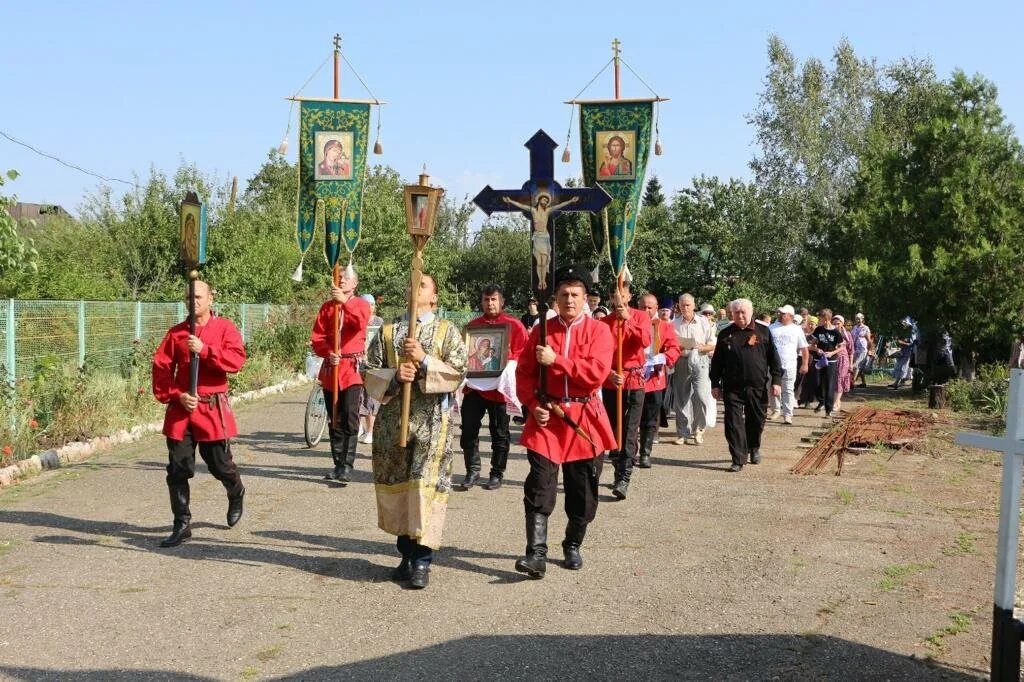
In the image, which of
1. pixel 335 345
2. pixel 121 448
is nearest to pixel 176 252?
pixel 121 448

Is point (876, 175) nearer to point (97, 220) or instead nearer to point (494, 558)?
point (97, 220)

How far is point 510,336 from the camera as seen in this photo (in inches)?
412

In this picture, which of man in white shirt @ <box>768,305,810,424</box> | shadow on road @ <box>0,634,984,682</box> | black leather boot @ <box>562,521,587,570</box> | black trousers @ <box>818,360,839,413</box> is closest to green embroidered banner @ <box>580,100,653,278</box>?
black leather boot @ <box>562,521,587,570</box>

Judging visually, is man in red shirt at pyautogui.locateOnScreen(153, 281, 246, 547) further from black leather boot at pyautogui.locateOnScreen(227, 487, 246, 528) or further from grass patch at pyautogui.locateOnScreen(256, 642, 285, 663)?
grass patch at pyautogui.locateOnScreen(256, 642, 285, 663)

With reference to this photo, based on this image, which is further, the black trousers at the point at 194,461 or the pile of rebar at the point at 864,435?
the pile of rebar at the point at 864,435

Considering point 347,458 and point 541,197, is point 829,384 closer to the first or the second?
point 347,458

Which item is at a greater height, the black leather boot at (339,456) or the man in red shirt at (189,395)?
the man in red shirt at (189,395)

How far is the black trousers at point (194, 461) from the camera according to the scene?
7.93m

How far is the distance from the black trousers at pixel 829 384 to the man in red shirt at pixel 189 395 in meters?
12.5

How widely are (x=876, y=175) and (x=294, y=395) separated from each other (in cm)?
1725

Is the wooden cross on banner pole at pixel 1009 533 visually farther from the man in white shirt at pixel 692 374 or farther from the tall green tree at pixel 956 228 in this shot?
the tall green tree at pixel 956 228

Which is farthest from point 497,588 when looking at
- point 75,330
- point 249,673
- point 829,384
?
point 829,384

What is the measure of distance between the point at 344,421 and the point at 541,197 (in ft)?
13.4

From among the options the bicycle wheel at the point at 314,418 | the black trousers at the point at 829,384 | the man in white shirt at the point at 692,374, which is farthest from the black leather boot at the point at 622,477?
the black trousers at the point at 829,384
